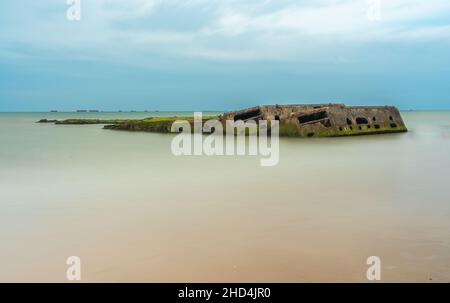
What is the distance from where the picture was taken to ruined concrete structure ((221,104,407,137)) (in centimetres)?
2825

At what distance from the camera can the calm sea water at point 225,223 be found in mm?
5371

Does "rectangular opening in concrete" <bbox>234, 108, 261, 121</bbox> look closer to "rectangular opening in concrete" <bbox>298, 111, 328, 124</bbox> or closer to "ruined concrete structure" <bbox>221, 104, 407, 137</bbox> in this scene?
"ruined concrete structure" <bbox>221, 104, 407, 137</bbox>

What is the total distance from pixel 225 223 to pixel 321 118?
23.3 meters

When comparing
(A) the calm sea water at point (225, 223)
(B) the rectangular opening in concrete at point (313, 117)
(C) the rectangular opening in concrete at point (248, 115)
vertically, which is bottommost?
(A) the calm sea water at point (225, 223)

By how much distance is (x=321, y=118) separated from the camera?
97.0ft

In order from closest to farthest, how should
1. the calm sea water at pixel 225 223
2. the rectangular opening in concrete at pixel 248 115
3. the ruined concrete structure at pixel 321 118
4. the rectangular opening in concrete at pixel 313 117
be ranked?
the calm sea water at pixel 225 223 < the ruined concrete structure at pixel 321 118 < the rectangular opening in concrete at pixel 313 117 < the rectangular opening in concrete at pixel 248 115

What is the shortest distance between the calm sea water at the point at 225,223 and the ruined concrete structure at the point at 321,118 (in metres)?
14.3

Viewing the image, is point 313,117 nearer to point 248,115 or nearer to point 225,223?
point 248,115

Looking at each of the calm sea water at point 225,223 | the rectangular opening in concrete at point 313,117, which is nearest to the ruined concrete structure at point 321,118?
the rectangular opening in concrete at point 313,117

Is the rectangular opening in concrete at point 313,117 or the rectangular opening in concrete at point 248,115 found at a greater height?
the rectangular opening in concrete at point 248,115

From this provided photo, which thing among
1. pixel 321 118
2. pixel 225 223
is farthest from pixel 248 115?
pixel 225 223

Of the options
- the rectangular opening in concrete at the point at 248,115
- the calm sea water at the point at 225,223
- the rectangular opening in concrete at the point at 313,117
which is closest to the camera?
the calm sea water at the point at 225,223

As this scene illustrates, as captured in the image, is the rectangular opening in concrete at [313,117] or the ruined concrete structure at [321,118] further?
the rectangular opening in concrete at [313,117]

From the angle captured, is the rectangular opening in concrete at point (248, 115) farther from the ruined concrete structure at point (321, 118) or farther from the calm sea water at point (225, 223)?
the calm sea water at point (225, 223)
